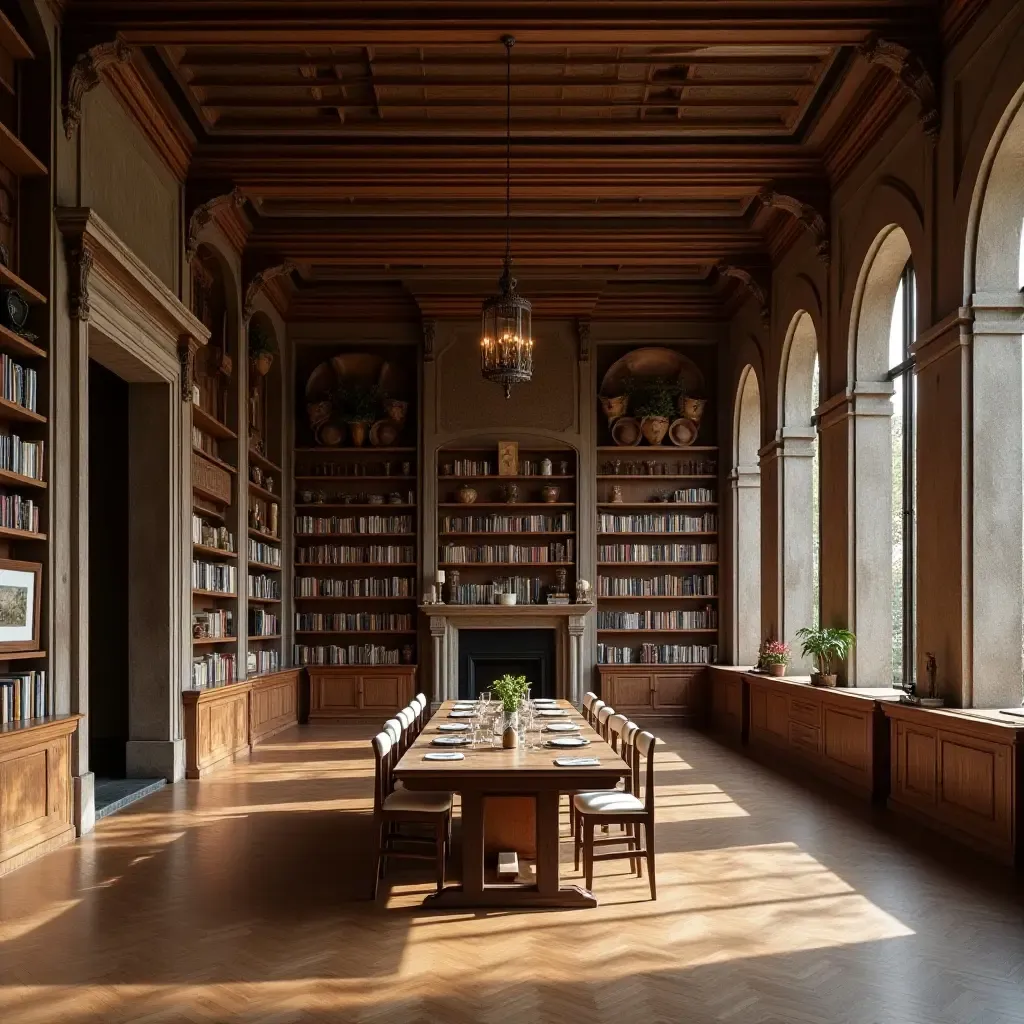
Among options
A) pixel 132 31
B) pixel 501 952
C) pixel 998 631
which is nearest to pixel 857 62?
pixel 998 631

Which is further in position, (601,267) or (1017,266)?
(601,267)

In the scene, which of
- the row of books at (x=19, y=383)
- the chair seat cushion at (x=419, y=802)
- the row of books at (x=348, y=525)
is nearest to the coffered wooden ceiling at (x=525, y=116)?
the row of books at (x=19, y=383)

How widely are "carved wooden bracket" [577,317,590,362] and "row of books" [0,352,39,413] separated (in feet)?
26.6

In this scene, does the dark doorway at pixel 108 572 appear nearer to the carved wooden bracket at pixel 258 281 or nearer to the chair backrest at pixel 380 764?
the carved wooden bracket at pixel 258 281

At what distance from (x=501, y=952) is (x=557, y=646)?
8900mm

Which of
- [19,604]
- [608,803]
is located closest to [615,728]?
[608,803]

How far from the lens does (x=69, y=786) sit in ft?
23.0

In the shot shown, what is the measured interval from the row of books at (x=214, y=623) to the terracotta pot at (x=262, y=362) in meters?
2.76

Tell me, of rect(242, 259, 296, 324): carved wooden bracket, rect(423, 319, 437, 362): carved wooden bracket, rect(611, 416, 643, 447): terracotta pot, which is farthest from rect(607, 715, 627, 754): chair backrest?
rect(423, 319, 437, 362): carved wooden bracket

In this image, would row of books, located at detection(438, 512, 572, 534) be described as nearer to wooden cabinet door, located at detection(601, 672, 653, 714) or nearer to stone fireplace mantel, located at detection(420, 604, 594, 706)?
stone fireplace mantel, located at detection(420, 604, 594, 706)

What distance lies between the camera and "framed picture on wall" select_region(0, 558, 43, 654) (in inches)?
248

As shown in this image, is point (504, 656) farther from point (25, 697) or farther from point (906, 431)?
point (25, 697)

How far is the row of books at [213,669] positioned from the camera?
10.0m

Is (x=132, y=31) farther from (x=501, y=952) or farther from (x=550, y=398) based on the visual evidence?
(x=550, y=398)
